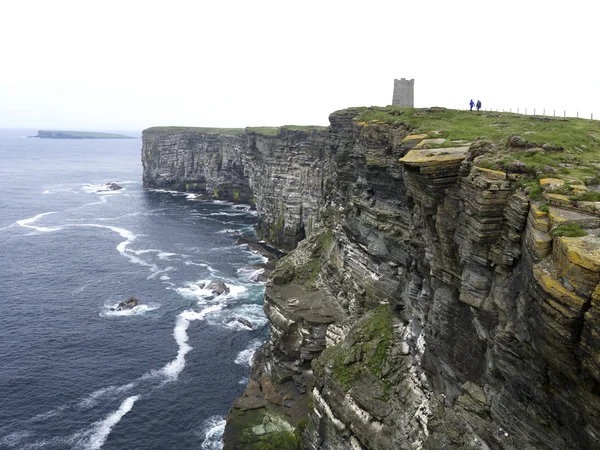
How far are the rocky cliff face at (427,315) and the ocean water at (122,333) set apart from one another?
791cm

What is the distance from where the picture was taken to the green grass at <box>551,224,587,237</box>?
650 inches

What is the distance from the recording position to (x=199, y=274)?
9075 centimetres

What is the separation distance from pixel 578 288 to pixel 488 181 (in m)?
8.15

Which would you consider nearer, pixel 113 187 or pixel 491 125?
pixel 491 125

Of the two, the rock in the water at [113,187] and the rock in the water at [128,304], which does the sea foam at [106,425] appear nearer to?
the rock in the water at [128,304]

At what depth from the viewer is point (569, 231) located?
16.7 m

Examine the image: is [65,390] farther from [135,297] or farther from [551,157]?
[551,157]

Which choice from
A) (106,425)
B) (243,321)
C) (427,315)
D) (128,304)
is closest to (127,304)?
(128,304)

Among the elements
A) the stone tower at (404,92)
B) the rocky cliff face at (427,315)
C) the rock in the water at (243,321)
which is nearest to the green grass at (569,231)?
the rocky cliff face at (427,315)

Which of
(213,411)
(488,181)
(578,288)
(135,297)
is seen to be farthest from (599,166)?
(135,297)

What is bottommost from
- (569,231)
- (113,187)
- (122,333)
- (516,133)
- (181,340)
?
(181,340)

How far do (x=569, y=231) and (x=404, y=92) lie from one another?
4711 centimetres

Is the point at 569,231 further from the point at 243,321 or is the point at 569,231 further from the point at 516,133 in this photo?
the point at 243,321

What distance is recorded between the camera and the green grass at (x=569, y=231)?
650 inches
